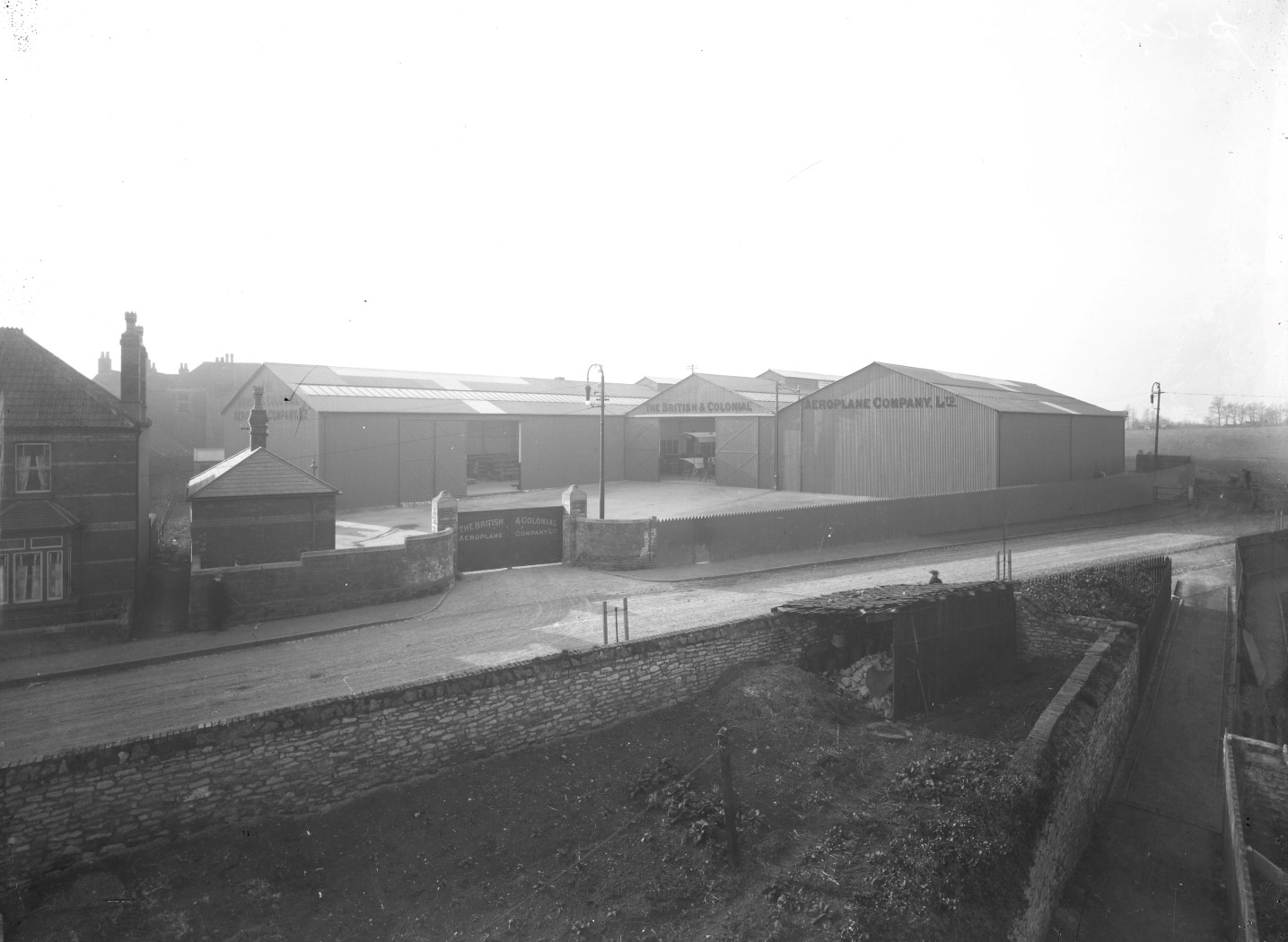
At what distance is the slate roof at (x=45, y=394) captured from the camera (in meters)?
17.1

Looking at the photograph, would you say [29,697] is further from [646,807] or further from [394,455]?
A: [394,455]

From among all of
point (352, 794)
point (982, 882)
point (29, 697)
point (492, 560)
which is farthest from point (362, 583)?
point (982, 882)

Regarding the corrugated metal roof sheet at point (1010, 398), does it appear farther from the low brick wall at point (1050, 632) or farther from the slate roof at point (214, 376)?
the slate roof at point (214, 376)

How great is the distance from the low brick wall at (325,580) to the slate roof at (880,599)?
32.0 ft

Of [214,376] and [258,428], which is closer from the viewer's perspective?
[258,428]

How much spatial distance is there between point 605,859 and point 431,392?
3412 cm

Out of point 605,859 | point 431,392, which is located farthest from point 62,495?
point 431,392

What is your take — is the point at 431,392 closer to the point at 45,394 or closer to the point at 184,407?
the point at 45,394

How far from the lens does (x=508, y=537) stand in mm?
22016

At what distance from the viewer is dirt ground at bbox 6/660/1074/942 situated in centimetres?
724

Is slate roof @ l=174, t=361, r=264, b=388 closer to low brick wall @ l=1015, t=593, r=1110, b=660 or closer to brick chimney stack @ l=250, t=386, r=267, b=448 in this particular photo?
brick chimney stack @ l=250, t=386, r=267, b=448

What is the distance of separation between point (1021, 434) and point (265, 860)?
3236 cm

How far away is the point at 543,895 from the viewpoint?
25.8ft

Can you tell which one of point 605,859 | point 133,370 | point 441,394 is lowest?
point 605,859
